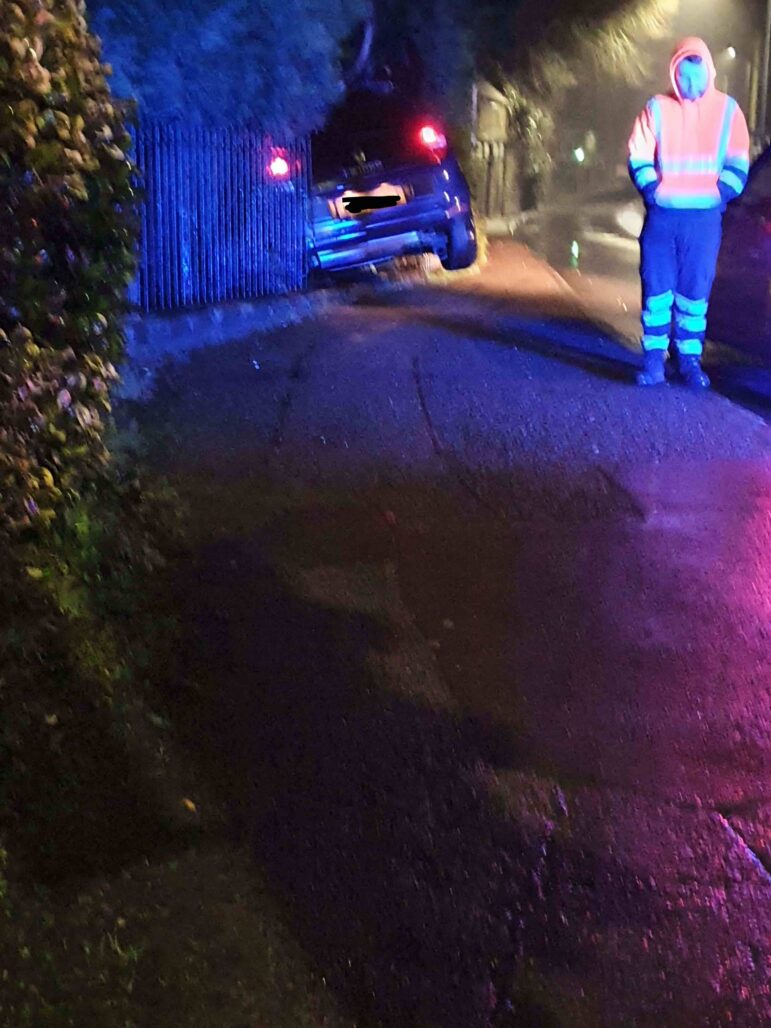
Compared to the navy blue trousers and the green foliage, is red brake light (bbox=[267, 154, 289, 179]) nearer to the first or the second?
the navy blue trousers

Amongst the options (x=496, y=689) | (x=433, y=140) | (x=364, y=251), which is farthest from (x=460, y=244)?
(x=496, y=689)

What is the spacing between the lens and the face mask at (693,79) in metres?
7.66

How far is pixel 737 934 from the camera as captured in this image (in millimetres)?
2844

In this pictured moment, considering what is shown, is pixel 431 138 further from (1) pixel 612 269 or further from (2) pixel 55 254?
(2) pixel 55 254

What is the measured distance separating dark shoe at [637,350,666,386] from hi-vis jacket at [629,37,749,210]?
101 centimetres

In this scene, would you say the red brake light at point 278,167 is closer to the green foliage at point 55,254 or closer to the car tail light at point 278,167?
the car tail light at point 278,167

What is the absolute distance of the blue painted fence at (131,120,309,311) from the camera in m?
9.97

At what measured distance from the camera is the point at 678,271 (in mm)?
7930

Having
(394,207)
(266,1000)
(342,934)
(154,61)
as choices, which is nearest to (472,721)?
(342,934)

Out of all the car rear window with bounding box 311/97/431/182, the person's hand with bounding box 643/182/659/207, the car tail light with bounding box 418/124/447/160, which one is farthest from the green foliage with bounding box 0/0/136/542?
the car tail light with bounding box 418/124/447/160

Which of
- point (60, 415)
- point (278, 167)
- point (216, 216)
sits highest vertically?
point (278, 167)

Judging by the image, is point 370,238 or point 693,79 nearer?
point 693,79

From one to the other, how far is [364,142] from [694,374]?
5.66 meters

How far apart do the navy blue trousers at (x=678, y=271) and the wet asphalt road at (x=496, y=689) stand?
56 cm
